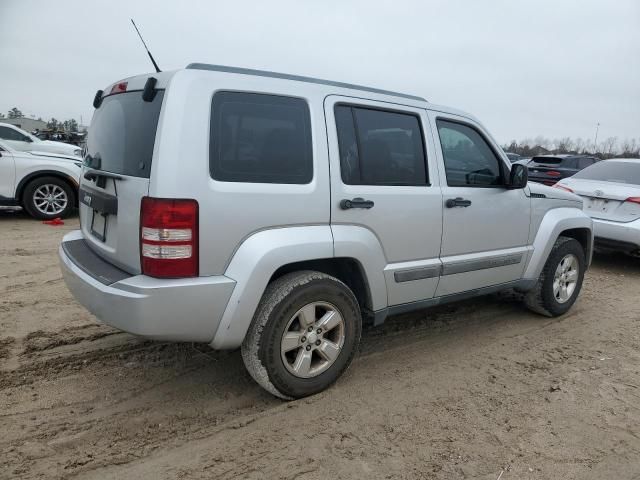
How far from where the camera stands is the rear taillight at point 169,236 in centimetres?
246

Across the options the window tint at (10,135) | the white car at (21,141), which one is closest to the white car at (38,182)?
the white car at (21,141)

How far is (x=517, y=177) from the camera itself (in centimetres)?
397

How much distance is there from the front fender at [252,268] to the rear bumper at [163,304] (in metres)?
0.05

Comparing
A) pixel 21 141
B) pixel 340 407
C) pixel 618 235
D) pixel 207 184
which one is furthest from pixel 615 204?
pixel 21 141

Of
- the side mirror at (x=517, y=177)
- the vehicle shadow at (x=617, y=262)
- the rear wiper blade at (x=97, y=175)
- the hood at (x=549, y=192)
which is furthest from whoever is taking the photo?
the vehicle shadow at (x=617, y=262)

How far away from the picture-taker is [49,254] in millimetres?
6254

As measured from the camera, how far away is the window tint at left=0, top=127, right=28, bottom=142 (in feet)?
38.5

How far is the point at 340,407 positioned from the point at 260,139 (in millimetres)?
1684

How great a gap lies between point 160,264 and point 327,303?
1.04m

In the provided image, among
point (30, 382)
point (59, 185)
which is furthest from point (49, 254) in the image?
point (30, 382)

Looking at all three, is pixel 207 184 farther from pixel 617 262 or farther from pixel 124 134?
pixel 617 262

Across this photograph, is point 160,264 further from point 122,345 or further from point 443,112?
point 443,112

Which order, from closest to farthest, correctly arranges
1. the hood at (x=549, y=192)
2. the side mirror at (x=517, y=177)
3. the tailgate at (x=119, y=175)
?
the tailgate at (x=119, y=175) < the side mirror at (x=517, y=177) < the hood at (x=549, y=192)

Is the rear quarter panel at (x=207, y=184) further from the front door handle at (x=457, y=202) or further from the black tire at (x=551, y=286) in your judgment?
the black tire at (x=551, y=286)
